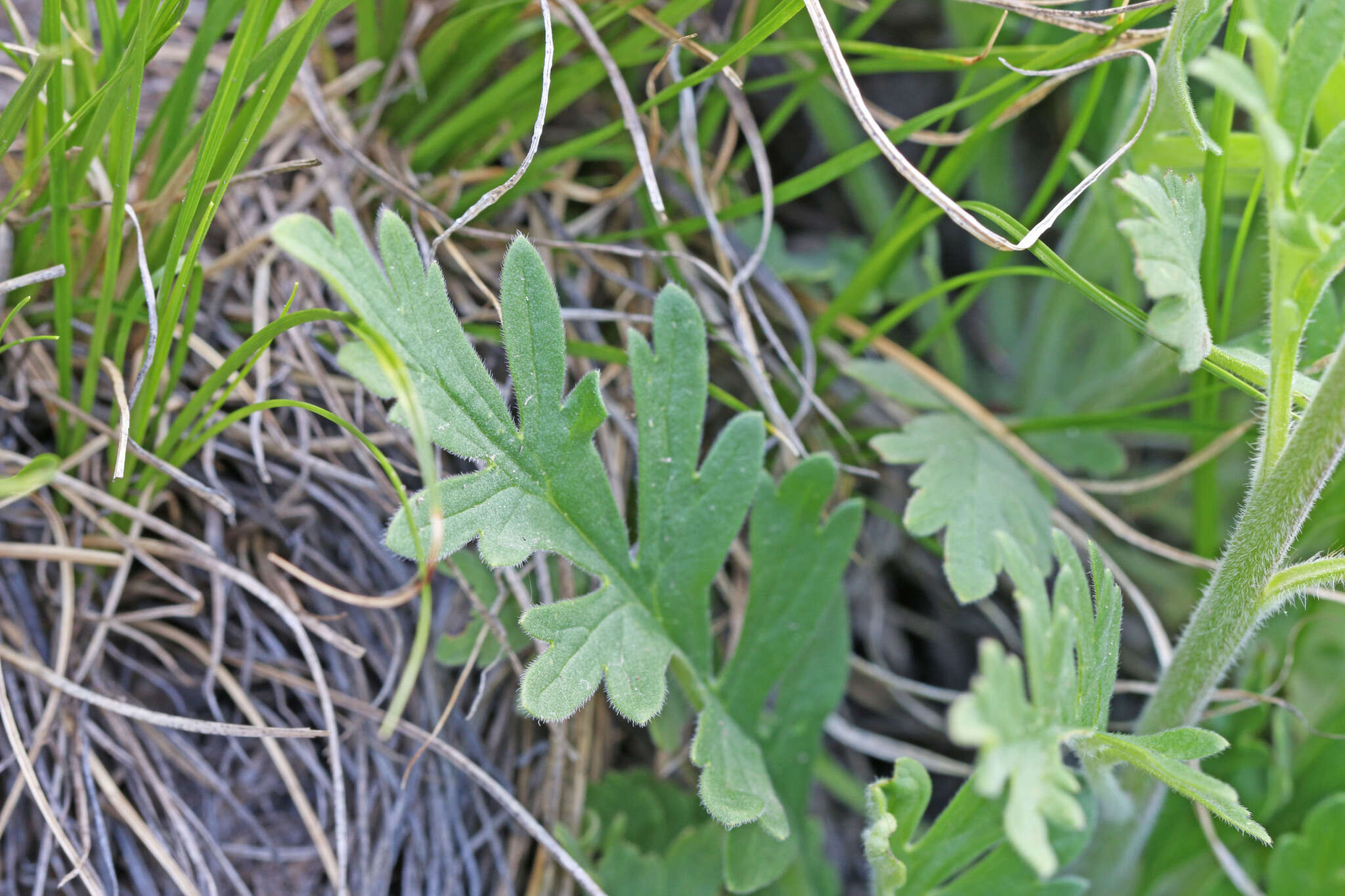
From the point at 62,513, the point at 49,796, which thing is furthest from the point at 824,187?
the point at 49,796

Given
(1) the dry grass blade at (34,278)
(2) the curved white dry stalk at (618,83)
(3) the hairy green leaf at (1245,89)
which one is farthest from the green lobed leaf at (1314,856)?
(1) the dry grass blade at (34,278)

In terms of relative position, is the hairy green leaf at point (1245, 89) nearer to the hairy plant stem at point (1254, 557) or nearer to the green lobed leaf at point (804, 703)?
the hairy plant stem at point (1254, 557)

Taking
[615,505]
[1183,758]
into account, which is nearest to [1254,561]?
[1183,758]

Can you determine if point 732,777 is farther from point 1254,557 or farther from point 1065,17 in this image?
point 1065,17

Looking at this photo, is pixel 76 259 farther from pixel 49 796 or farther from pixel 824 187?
pixel 824 187

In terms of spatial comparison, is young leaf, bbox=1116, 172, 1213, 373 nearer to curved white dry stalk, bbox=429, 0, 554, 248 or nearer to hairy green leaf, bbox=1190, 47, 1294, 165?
hairy green leaf, bbox=1190, 47, 1294, 165

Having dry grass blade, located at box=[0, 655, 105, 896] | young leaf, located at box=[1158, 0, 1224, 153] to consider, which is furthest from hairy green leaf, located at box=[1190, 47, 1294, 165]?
dry grass blade, located at box=[0, 655, 105, 896]
